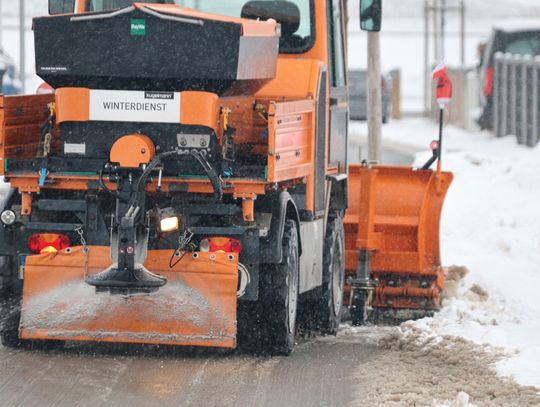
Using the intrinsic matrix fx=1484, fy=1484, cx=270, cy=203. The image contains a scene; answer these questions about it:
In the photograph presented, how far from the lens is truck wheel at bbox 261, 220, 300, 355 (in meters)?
9.26

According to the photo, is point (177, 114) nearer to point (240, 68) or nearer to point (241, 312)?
point (240, 68)

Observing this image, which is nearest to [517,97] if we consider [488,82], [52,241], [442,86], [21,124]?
[488,82]

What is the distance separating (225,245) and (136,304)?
0.64 meters

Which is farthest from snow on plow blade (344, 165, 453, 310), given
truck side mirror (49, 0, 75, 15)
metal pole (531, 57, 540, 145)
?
metal pole (531, 57, 540, 145)

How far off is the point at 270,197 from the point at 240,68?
2.71ft

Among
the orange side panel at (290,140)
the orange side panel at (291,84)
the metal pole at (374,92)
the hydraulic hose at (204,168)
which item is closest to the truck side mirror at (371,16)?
the orange side panel at (291,84)

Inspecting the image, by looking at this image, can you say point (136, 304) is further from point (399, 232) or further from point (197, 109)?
point (399, 232)

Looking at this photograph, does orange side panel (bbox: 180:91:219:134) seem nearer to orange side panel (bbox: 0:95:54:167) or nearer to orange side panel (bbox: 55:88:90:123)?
orange side panel (bbox: 55:88:90:123)

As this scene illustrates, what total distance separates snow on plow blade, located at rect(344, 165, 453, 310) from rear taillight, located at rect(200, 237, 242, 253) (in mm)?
3218

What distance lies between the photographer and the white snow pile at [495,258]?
1012 cm

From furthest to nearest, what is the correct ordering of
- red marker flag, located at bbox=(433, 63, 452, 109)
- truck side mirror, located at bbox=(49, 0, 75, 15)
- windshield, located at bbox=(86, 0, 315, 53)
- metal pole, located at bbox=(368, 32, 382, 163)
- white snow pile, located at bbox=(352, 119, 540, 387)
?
metal pole, located at bbox=(368, 32, 382, 163) → red marker flag, located at bbox=(433, 63, 452, 109) → truck side mirror, located at bbox=(49, 0, 75, 15) → windshield, located at bbox=(86, 0, 315, 53) → white snow pile, located at bbox=(352, 119, 540, 387)

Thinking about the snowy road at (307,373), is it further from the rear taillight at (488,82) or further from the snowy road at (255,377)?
the rear taillight at (488,82)

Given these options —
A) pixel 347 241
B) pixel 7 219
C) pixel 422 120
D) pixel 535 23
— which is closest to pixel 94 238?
pixel 7 219

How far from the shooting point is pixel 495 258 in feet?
50.0
